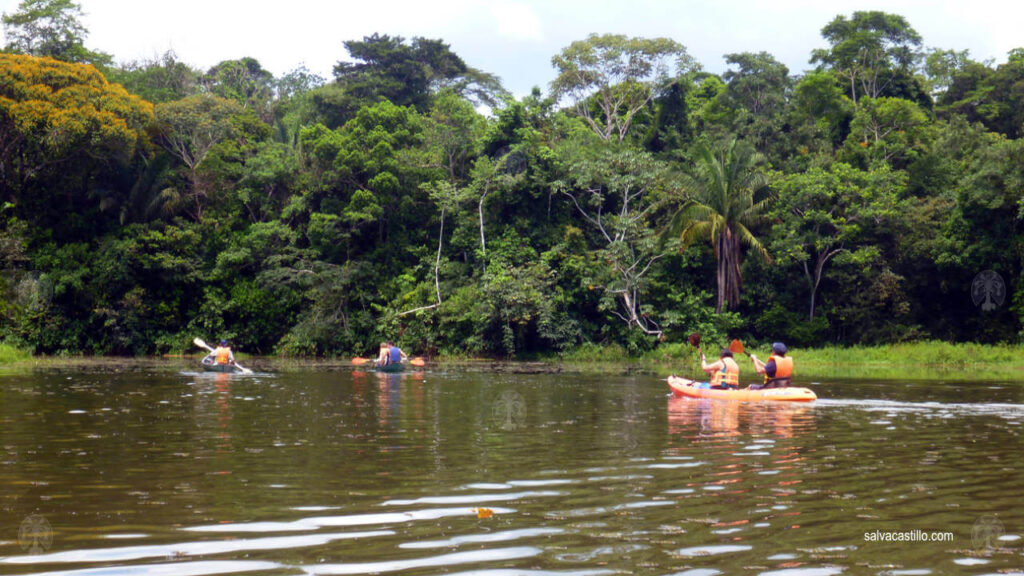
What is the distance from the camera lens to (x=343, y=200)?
1480 inches

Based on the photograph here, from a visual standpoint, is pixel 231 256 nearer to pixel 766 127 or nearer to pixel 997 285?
pixel 766 127

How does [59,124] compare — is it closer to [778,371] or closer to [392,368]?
[392,368]

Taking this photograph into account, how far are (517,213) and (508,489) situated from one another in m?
28.5

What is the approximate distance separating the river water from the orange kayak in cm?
109

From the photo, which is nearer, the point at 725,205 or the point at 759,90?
the point at 725,205

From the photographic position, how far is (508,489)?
7465 mm

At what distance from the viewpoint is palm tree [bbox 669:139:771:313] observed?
32.7m

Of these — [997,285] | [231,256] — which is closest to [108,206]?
[231,256]

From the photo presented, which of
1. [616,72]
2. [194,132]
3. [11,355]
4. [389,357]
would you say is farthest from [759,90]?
[11,355]

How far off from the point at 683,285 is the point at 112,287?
2317cm

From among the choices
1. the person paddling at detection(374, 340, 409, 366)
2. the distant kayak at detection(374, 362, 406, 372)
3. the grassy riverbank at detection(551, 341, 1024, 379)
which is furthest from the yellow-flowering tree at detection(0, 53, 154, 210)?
the grassy riverbank at detection(551, 341, 1024, 379)

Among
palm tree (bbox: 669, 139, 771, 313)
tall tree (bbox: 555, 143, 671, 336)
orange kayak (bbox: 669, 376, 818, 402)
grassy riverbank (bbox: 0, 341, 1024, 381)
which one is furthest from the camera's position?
tall tree (bbox: 555, 143, 671, 336)

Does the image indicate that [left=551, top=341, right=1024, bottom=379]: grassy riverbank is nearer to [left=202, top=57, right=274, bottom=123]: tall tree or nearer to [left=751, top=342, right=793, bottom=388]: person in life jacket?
[left=751, top=342, right=793, bottom=388]: person in life jacket

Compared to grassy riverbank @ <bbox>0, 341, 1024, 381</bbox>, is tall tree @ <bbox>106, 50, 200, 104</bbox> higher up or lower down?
higher up
